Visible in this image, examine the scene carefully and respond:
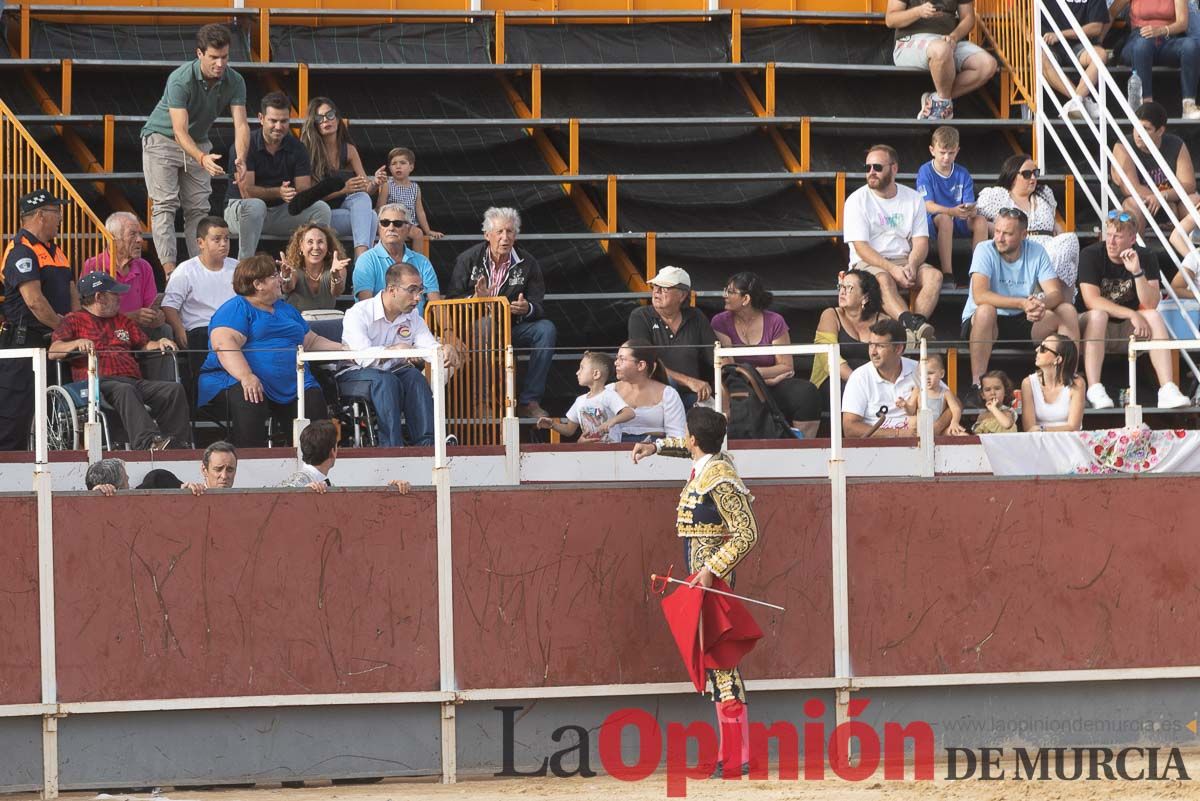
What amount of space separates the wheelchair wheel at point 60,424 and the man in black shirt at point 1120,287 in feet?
19.9

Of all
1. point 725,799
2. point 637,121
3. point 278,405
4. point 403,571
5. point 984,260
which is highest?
point 637,121

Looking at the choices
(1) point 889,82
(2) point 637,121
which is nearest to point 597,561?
(2) point 637,121

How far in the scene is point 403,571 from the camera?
30.6 ft

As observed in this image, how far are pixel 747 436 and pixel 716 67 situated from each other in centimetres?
578

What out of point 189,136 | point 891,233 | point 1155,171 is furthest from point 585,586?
point 1155,171

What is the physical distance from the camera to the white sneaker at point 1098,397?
34.7ft

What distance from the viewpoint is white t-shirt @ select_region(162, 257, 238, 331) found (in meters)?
11.6

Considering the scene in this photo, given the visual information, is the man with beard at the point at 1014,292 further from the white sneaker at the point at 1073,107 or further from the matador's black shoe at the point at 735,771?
the matador's black shoe at the point at 735,771

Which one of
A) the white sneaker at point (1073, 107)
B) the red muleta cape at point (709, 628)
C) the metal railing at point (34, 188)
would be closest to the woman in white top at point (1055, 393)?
the red muleta cape at point (709, 628)

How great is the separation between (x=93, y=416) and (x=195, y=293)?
6.70ft

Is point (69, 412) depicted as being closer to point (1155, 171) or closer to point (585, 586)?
point (585, 586)

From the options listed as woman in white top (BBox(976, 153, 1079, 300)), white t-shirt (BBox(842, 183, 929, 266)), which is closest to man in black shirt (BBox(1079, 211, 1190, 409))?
woman in white top (BBox(976, 153, 1079, 300))

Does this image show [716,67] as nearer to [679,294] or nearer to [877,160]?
[877,160]

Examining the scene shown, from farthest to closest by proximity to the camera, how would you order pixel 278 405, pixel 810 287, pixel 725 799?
1. pixel 810 287
2. pixel 278 405
3. pixel 725 799
